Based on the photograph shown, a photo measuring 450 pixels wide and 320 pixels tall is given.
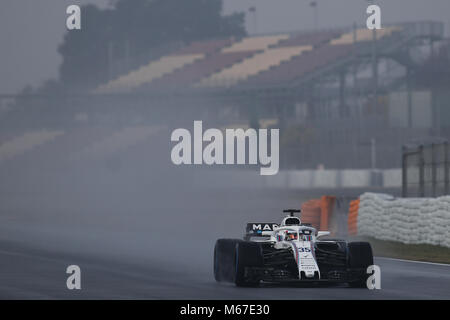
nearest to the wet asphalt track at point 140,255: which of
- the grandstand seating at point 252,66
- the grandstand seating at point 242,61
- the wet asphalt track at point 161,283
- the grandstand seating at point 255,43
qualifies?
the wet asphalt track at point 161,283

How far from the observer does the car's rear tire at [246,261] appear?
565 inches

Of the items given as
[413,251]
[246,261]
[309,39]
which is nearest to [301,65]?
[309,39]

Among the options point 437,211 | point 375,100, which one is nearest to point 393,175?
point 375,100

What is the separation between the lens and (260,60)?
93.1m

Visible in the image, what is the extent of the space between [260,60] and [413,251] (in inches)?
2797

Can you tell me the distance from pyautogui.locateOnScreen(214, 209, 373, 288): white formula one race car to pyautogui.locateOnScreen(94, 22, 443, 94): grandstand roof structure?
59882 millimetres

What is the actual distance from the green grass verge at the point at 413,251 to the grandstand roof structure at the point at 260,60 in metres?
50.4

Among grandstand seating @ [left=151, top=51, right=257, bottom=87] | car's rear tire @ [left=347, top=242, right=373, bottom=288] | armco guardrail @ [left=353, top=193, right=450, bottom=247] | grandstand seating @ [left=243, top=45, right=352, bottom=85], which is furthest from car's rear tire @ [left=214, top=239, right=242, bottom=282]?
grandstand seating @ [left=151, top=51, right=257, bottom=87]

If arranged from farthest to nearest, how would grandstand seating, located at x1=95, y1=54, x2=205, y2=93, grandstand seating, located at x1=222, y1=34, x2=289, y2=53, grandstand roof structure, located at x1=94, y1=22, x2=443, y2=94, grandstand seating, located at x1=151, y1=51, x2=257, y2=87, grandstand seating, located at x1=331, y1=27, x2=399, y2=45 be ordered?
grandstand seating, located at x1=222, y1=34, x2=289, y2=53, grandstand seating, located at x1=95, y1=54, x2=205, y2=93, grandstand seating, located at x1=151, y1=51, x2=257, y2=87, grandstand seating, located at x1=331, y1=27, x2=399, y2=45, grandstand roof structure, located at x1=94, y1=22, x2=443, y2=94

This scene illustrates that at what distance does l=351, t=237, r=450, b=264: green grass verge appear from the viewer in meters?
21.1

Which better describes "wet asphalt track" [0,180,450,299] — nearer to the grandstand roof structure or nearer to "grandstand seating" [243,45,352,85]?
the grandstand roof structure

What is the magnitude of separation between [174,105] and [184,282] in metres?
69.7

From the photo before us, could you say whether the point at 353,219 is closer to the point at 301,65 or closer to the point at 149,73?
the point at 301,65
